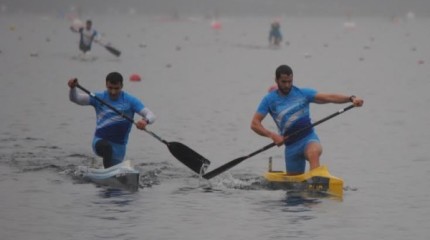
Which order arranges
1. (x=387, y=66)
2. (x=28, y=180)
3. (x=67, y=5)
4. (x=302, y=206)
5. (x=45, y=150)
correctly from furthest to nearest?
(x=67, y=5) → (x=387, y=66) → (x=45, y=150) → (x=28, y=180) → (x=302, y=206)

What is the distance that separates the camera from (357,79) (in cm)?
4778

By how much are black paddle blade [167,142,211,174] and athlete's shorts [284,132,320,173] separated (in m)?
1.78

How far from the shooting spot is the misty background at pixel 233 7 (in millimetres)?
170500

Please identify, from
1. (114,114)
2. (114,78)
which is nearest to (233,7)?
(114,114)

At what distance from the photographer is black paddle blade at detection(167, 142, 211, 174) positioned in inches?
860

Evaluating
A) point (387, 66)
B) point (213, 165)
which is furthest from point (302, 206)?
point (387, 66)

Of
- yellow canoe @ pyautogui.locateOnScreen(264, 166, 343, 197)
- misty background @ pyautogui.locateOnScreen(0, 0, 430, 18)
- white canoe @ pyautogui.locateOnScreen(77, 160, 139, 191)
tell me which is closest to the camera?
yellow canoe @ pyautogui.locateOnScreen(264, 166, 343, 197)

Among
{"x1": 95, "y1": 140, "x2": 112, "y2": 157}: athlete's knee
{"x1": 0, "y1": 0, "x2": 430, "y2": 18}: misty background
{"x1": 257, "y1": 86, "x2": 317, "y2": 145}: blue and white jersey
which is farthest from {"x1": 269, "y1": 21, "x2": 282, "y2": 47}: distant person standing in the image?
{"x1": 0, "y1": 0, "x2": 430, "y2": 18}: misty background

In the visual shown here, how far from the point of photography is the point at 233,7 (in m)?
181

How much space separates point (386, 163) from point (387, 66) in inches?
1264

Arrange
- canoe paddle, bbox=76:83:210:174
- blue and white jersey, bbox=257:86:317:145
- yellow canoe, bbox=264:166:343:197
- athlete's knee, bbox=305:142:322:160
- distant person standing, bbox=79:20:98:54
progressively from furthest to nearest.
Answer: distant person standing, bbox=79:20:98:54
canoe paddle, bbox=76:83:210:174
blue and white jersey, bbox=257:86:317:145
athlete's knee, bbox=305:142:322:160
yellow canoe, bbox=264:166:343:197

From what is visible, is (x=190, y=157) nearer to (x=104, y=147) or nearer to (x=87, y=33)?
(x=104, y=147)

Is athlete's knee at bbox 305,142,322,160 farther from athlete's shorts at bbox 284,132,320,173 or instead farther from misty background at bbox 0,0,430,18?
misty background at bbox 0,0,430,18

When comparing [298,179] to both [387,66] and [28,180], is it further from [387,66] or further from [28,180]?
[387,66]
